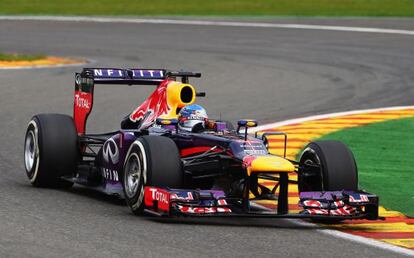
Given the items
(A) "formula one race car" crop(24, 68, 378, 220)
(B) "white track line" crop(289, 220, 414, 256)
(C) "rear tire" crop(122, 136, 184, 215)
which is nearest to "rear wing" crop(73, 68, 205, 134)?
(A) "formula one race car" crop(24, 68, 378, 220)

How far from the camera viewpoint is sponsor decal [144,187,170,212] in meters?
10.2

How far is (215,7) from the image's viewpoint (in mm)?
39750

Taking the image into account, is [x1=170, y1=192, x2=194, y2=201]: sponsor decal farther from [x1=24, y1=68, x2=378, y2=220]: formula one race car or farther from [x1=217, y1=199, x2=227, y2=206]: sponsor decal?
[x1=217, y1=199, x2=227, y2=206]: sponsor decal

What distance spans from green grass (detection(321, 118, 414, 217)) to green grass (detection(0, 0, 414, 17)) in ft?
66.0

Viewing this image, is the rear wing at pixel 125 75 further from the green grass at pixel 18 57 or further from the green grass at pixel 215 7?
the green grass at pixel 215 7

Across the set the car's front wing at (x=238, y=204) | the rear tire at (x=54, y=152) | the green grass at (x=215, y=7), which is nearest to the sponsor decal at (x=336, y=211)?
the car's front wing at (x=238, y=204)

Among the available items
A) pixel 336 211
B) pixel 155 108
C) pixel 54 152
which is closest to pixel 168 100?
pixel 155 108

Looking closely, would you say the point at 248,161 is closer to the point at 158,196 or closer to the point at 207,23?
the point at 158,196

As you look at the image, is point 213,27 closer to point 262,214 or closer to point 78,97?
point 78,97

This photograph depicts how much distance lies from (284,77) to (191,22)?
12137 millimetres

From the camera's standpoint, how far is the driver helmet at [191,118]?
11.6 m

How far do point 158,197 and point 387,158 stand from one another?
4.94 m

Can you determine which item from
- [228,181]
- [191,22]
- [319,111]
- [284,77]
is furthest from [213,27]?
[228,181]

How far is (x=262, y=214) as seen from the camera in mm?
10180
